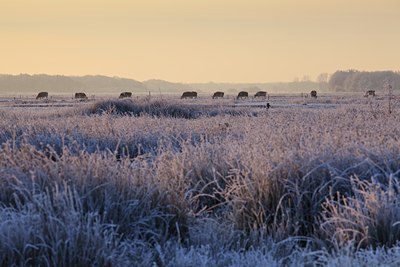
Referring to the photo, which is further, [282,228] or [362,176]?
[362,176]

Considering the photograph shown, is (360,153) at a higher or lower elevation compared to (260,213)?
higher

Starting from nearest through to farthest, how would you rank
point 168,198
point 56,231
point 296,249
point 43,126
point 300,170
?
point 56,231 → point 296,249 → point 168,198 → point 300,170 → point 43,126

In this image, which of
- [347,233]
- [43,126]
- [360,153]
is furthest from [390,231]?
[43,126]

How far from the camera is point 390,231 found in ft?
18.0

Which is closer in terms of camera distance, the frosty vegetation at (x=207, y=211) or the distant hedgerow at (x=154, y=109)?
the frosty vegetation at (x=207, y=211)

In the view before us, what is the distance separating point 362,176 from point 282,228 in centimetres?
159

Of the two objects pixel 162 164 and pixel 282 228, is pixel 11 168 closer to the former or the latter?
pixel 162 164

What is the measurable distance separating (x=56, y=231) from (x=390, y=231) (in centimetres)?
306

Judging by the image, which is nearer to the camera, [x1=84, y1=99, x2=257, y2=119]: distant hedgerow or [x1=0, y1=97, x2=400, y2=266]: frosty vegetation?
[x1=0, y1=97, x2=400, y2=266]: frosty vegetation

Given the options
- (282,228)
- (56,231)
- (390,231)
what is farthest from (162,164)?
(390,231)

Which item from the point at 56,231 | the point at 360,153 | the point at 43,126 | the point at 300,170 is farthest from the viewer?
the point at 43,126

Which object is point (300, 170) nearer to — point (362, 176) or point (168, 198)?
point (362, 176)

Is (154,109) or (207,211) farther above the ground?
(154,109)

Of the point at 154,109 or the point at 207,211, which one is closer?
the point at 207,211
